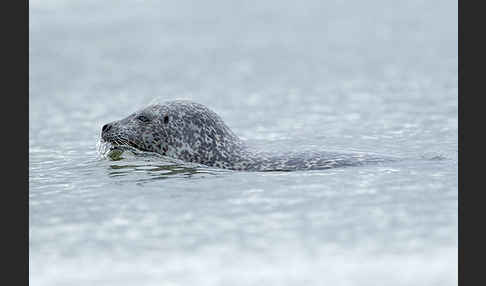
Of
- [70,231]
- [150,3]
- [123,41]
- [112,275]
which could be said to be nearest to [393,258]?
[112,275]

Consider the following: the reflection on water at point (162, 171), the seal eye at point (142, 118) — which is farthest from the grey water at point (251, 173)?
the seal eye at point (142, 118)

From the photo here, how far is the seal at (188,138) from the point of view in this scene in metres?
13.5

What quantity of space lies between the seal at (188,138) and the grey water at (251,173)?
0.86ft

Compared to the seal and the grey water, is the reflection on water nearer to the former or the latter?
the grey water

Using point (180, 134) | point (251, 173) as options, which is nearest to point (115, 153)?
point (180, 134)

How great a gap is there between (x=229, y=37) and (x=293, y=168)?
60.8 ft

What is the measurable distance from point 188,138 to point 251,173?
110 cm

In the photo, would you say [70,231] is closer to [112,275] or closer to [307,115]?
[112,275]

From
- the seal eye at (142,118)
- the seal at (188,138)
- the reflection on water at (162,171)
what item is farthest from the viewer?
the seal eye at (142,118)

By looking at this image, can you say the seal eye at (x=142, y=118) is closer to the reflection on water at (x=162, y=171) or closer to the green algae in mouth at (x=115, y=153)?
the green algae in mouth at (x=115, y=153)

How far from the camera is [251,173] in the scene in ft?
42.8

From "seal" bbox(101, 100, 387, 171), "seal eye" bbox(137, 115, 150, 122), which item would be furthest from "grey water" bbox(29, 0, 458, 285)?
"seal eye" bbox(137, 115, 150, 122)

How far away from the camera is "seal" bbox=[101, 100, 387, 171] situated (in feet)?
44.4

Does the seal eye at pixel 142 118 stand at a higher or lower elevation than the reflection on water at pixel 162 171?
higher
